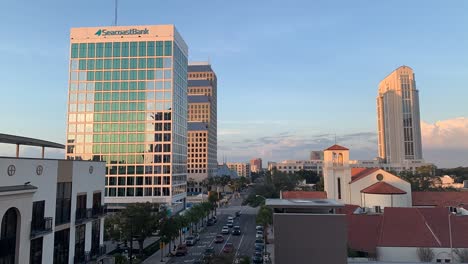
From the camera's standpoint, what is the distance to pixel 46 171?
25516mm

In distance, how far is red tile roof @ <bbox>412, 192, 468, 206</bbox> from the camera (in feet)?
185

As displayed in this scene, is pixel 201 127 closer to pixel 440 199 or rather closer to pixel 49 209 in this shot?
pixel 440 199

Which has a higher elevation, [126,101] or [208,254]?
[126,101]

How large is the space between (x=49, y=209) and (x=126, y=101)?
63.4 metres

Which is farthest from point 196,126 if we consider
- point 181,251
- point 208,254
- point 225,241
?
point 208,254

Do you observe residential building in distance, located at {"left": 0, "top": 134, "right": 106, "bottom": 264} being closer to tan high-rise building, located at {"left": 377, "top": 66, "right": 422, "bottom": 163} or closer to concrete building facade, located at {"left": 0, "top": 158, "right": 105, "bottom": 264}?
concrete building facade, located at {"left": 0, "top": 158, "right": 105, "bottom": 264}

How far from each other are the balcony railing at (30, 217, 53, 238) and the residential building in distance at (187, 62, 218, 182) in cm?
14395

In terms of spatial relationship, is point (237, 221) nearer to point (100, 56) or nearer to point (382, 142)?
point (100, 56)

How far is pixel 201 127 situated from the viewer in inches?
6870

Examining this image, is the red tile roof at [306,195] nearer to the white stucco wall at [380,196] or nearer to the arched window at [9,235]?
the white stucco wall at [380,196]

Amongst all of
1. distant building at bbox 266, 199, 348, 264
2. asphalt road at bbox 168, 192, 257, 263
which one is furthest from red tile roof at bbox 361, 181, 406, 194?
distant building at bbox 266, 199, 348, 264

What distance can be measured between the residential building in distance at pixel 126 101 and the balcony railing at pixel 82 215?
2085 inches

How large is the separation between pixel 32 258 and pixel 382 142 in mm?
183744

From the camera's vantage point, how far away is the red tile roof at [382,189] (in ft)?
176
